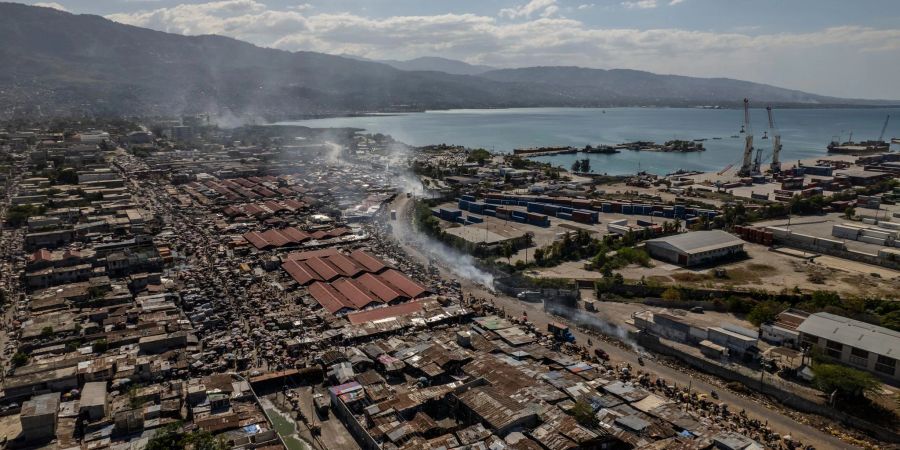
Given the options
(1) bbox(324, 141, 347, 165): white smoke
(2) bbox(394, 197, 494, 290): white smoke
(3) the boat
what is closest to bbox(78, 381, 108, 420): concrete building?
(2) bbox(394, 197, 494, 290): white smoke

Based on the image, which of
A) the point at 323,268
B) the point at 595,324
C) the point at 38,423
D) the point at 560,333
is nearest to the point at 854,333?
the point at 595,324

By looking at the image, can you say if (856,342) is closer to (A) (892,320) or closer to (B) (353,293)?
(A) (892,320)

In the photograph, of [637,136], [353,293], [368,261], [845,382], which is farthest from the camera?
[637,136]

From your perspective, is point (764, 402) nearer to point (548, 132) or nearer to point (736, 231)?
point (736, 231)

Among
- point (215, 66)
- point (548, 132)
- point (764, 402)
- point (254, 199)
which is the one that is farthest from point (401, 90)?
point (764, 402)

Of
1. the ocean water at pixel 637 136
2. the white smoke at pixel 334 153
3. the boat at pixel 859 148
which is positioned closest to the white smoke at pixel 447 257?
the white smoke at pixel 334 153

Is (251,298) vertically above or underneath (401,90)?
underneath

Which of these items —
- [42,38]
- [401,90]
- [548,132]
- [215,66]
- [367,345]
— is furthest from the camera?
[401,90]

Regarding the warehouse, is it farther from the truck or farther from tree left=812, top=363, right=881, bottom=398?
tree left=812, top=363, right=881, bottom=398
